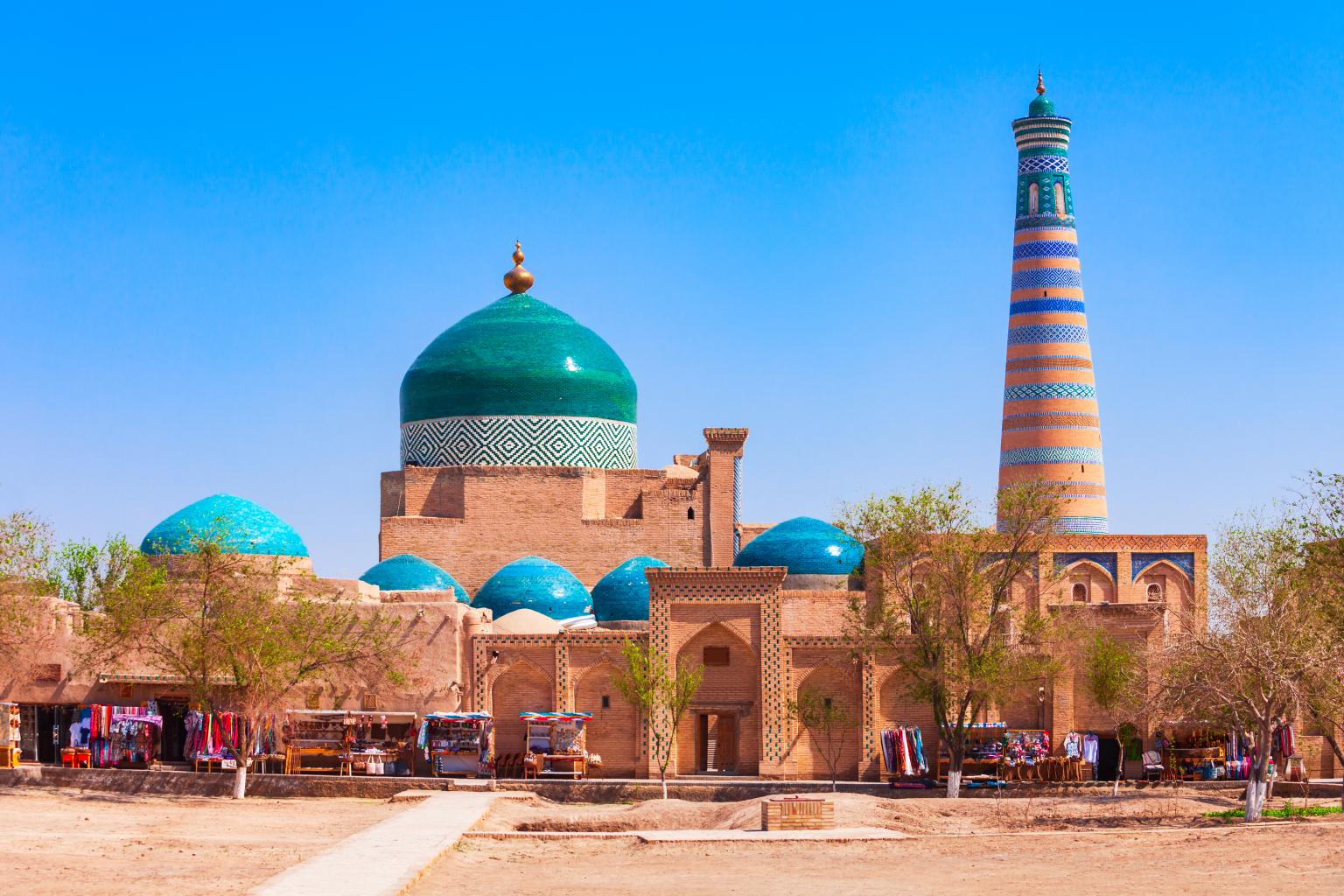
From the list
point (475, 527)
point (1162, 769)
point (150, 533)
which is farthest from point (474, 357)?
point (1162, 769)

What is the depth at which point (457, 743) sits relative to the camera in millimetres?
26156

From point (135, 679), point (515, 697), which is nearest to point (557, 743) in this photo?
point (515, 697)

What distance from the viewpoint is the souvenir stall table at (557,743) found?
26047 millimetres

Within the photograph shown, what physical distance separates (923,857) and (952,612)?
8.37 m

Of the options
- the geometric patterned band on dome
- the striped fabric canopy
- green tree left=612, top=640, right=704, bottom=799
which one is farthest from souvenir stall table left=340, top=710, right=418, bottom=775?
the geometric patterned band on dome

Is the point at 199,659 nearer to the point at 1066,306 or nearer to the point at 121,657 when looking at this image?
the point at 121,657

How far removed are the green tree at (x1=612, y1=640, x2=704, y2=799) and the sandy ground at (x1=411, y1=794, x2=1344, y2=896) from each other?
13.9 feet

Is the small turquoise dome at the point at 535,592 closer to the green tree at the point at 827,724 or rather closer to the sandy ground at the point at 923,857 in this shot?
the green tree at the point at 827,724

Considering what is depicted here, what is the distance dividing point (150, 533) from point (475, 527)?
6.64 m

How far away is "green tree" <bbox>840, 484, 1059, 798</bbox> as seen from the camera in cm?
2512

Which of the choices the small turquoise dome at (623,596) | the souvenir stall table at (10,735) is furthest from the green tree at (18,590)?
the small turquoise dome at (623,596)

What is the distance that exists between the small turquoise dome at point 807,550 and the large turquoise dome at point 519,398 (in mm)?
5441

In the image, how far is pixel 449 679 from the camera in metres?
27.3

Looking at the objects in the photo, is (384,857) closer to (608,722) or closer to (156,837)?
(156,837)
